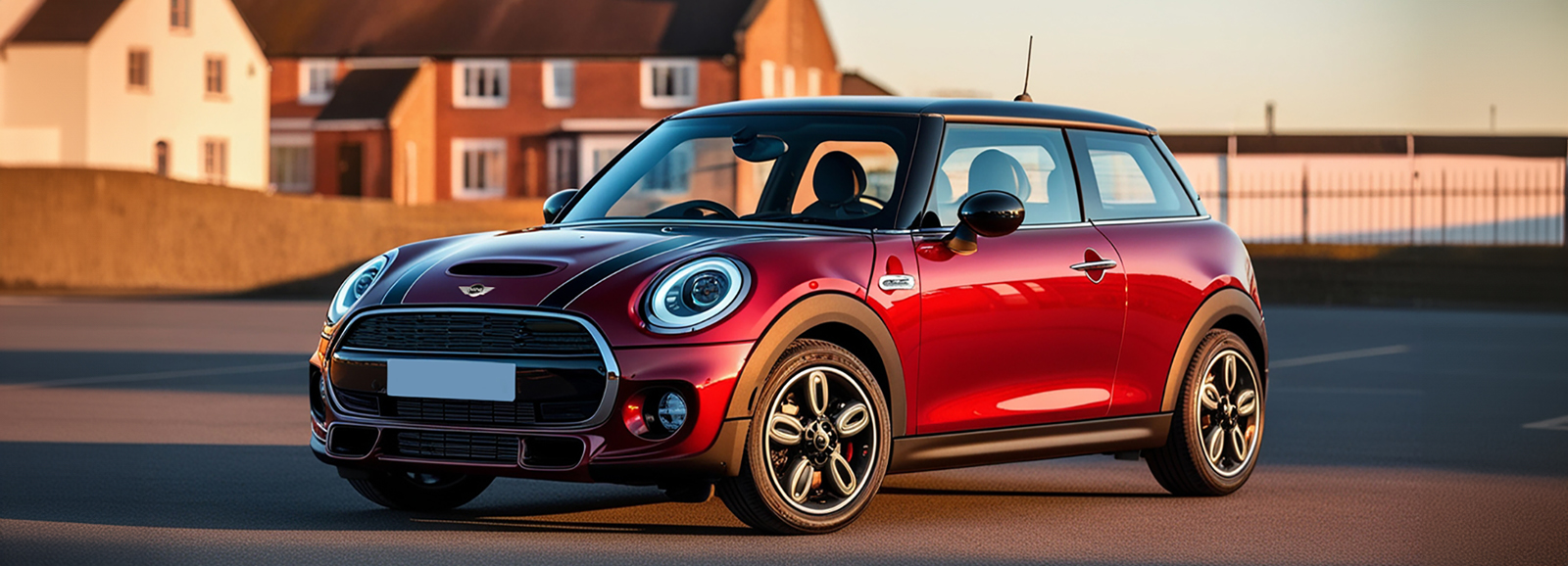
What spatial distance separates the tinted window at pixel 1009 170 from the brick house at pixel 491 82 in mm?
50212

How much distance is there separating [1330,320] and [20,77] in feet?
127

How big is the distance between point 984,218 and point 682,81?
5228cm

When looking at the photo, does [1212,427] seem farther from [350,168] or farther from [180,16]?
[350,168]

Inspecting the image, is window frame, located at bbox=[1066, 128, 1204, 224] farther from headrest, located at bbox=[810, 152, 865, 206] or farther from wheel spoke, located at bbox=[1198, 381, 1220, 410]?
headrest, located at bbox=[810, 152, 865, 206]

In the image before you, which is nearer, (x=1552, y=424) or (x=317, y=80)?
(x=1552, y=424)

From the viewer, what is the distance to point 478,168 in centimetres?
6122

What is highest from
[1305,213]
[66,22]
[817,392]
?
[66,22]

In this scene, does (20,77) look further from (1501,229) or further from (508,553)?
(508,553)

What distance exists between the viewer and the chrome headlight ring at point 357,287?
709cm

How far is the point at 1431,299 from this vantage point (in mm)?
31719

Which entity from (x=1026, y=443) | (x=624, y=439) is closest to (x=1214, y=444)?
(x=1026, y=443)

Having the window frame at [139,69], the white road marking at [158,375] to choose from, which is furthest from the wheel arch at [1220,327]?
the window frame at [139,69]

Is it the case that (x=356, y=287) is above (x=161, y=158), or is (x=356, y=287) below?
below

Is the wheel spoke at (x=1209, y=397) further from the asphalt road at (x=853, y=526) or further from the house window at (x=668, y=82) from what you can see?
the house window at (x=668, y=82)
